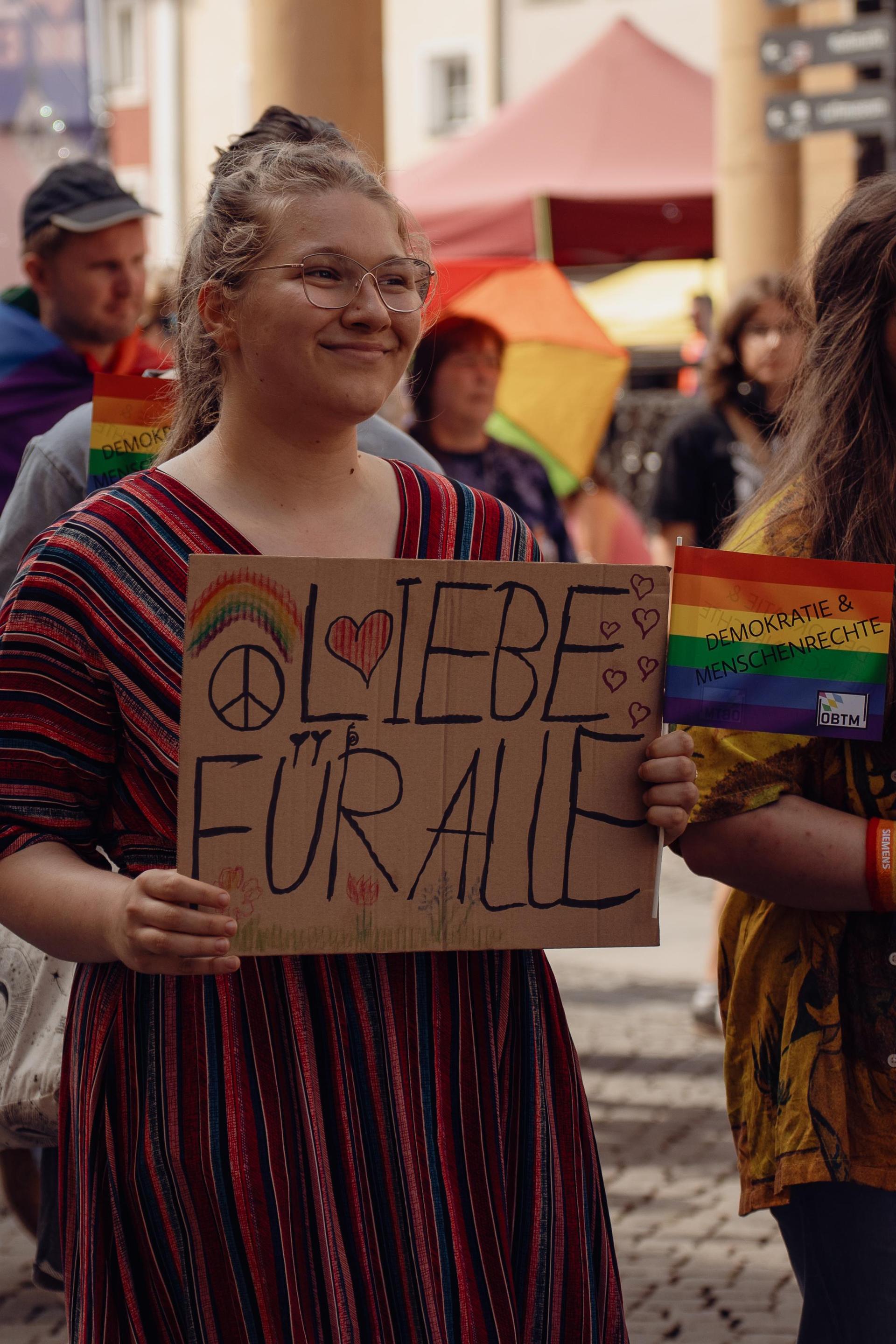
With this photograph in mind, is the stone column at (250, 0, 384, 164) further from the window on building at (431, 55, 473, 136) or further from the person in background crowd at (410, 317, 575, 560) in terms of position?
the window on building at (431, 55, 473, 136)

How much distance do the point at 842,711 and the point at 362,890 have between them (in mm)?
567

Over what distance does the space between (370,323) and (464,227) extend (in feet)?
27.9

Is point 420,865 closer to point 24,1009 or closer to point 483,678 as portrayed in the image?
point 483,678

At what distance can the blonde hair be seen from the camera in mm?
1910

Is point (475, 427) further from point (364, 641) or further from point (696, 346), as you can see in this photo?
point (696, 346)

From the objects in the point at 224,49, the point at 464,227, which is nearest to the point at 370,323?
the point at 464,227

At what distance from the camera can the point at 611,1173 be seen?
459cm

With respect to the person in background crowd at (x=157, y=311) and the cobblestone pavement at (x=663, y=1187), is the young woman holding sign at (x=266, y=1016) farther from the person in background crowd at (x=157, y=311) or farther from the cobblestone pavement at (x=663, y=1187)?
the person in background crowd at (x=157, y=311)

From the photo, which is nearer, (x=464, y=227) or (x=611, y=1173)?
(x=611, y=1173)

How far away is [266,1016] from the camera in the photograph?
5.93 feet

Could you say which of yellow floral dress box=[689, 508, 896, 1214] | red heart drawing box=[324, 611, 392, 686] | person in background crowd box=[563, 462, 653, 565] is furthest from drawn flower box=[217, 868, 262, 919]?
person in background crowd box=[563, 462, 653, 565]

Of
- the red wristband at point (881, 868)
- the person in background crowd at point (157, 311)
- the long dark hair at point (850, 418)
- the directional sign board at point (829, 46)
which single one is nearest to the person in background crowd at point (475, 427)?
the person in background crowd at point (157, 311)

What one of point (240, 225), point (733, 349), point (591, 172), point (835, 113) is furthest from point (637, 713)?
point (591, 172)

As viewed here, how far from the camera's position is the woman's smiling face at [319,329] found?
73.1 inches
